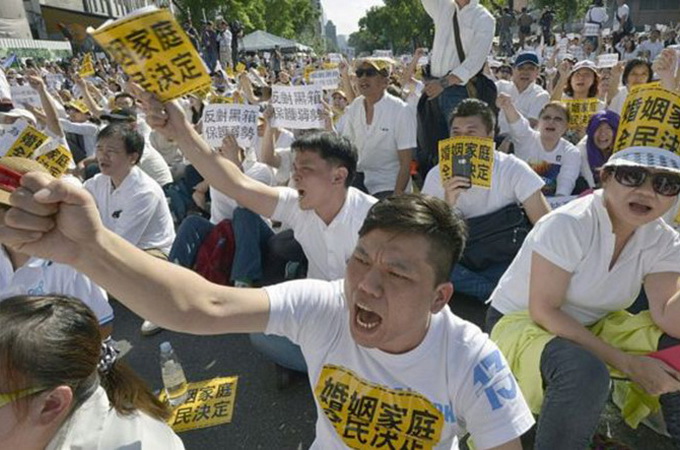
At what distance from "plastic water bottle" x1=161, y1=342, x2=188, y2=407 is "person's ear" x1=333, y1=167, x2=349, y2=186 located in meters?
1.40

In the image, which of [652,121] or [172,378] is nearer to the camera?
[652,121]

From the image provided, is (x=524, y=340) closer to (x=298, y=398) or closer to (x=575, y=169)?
(x=298, y=398)

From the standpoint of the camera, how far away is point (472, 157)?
9.84 feet

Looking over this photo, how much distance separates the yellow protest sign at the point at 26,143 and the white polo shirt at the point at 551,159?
4.01 m

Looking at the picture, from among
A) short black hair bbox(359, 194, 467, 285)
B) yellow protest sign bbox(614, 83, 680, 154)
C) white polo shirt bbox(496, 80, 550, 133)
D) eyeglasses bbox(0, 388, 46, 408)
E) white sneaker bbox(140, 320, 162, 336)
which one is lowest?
white sneaker bbox(140, 320, 162, 336)

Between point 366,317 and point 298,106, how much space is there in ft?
11.6

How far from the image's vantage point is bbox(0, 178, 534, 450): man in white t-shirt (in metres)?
1.31

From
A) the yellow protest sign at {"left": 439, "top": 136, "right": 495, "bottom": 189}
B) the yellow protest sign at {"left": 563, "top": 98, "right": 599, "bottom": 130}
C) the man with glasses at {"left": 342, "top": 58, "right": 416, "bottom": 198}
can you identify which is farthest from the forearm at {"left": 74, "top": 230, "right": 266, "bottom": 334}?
the yellow protest sign at {"left": 563, "top": 98, "right": 599, "bottom": 130}

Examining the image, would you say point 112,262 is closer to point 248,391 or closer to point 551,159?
point 248,391

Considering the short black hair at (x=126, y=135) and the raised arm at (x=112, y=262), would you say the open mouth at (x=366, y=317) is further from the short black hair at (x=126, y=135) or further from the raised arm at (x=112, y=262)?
Result: the short black hair at (x=126, y=135)

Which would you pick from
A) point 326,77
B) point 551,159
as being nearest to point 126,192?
point 551,159

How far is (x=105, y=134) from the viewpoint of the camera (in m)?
3.68

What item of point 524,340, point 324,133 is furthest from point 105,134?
point 524,340

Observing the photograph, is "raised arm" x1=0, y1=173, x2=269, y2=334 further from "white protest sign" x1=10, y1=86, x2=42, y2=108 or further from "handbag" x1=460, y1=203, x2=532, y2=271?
"white protest sign" x1=10, y1=86, x2=42, y2=108
